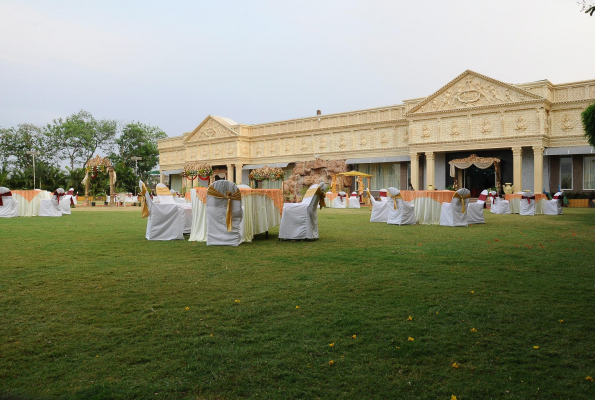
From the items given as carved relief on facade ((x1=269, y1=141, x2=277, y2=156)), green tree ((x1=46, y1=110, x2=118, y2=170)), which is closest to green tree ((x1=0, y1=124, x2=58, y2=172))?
green tree ((x1=46, y1=110, x2=118, y2=170))

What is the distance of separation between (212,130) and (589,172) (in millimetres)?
29547

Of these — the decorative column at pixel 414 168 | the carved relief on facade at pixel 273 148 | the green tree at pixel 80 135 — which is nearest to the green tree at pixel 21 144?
the green tree at pixel 80 135

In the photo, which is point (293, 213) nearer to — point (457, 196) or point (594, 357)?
point (457, 196)

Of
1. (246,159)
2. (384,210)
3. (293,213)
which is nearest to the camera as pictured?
(293,213)

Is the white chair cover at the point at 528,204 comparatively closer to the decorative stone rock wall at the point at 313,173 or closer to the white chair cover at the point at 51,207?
the decorative stone rock wall at the point at 313,173

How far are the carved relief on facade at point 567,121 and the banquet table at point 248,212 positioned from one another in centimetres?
2186

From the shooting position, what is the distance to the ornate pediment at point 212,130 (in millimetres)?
39156

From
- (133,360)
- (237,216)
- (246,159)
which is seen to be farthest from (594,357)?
(246,159)

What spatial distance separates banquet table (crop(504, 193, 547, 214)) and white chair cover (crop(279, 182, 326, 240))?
1210 centimetres

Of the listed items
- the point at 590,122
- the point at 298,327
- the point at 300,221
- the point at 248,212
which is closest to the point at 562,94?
the point at 590,122

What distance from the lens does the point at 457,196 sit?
37.6 ft

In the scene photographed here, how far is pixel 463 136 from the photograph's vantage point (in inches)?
1043

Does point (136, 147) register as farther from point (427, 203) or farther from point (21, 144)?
point (427, 203)

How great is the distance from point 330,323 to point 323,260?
9.20 feet
